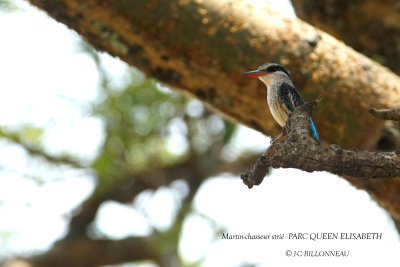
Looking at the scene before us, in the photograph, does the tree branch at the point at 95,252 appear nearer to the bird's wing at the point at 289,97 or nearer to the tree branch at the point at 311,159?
the bird's wing at the point at 289,97

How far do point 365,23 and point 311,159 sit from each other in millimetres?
2880

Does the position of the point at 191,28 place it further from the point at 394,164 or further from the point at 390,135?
the point at 394,164

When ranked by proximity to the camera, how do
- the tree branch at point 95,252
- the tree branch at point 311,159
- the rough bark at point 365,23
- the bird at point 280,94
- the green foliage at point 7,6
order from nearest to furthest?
the tree branch at point 311,159 < the bird at point 280,94 < the rough bark at point 365,23 < the green foliage at point 7,6 < the tree branch at point 95,252

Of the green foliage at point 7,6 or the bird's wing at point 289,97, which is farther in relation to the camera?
the green foliage at point 7,6

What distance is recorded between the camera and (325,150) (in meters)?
1.90

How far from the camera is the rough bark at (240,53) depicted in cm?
349

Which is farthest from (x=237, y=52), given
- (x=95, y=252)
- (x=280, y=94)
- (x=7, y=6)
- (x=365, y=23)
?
(x=95, y=252)

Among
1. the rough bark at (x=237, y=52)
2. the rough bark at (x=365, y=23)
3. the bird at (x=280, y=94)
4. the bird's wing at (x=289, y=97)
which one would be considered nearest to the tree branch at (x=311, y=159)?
the bird at (x=280, y=94)

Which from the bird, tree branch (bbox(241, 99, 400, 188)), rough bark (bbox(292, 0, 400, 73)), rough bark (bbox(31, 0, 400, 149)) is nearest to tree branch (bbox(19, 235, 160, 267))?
rough bark (bbox(31, 0, 400, 149))

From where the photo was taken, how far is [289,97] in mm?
2812

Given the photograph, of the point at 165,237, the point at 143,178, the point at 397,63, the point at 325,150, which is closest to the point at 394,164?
the point at 325,150

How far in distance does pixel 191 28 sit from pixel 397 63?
6.10ft

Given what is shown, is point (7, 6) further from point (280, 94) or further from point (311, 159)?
point (311, 159)

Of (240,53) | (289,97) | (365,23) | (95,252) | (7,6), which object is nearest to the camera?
(289,97)
